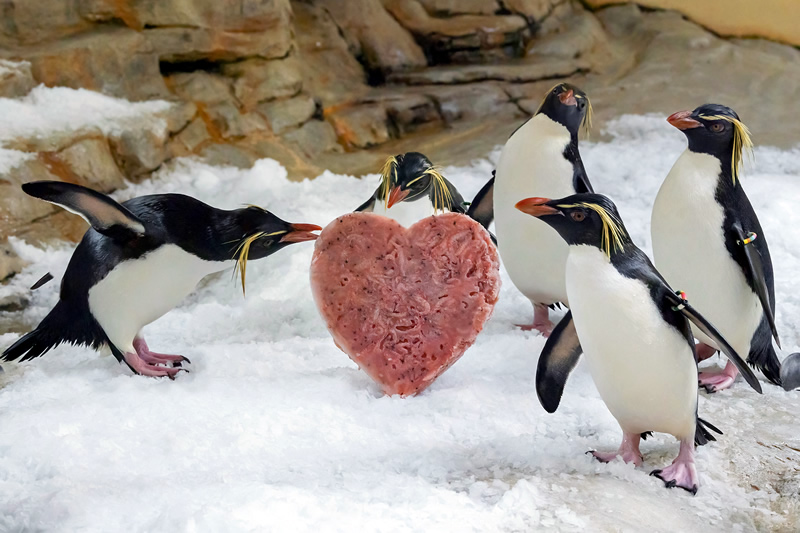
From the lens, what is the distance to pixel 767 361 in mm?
2027

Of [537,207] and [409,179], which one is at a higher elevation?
[537,207]

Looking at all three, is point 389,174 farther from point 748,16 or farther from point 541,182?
point 748,16

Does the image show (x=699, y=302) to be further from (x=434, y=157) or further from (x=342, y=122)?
(x=342, y=122)

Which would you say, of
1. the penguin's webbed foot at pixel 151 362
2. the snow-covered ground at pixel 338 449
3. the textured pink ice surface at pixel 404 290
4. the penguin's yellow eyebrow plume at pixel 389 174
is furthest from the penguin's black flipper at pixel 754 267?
the penguin's webbed foot at pixel 151 362

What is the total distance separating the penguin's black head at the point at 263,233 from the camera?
6.08ft

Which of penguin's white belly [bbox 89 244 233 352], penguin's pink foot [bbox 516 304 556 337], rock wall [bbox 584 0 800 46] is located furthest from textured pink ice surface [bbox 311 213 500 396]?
rock wall [bbox 584 0 800 46]

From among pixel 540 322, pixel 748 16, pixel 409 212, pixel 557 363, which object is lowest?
pixel 540 322

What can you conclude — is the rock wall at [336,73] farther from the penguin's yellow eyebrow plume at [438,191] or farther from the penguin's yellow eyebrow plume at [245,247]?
the penguin's yellow eyebrow plume at [438,191]

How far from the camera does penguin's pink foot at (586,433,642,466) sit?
150cm

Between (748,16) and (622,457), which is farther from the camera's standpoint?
(748,16)

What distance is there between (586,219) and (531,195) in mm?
753

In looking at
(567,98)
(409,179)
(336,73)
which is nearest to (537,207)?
(409,179)

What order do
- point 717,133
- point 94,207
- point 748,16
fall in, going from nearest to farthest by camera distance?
1. point 94,207
2. point 717,133
3. point 748,16

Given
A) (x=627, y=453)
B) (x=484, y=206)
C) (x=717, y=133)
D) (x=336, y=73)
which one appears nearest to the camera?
(x=627, y=453)
